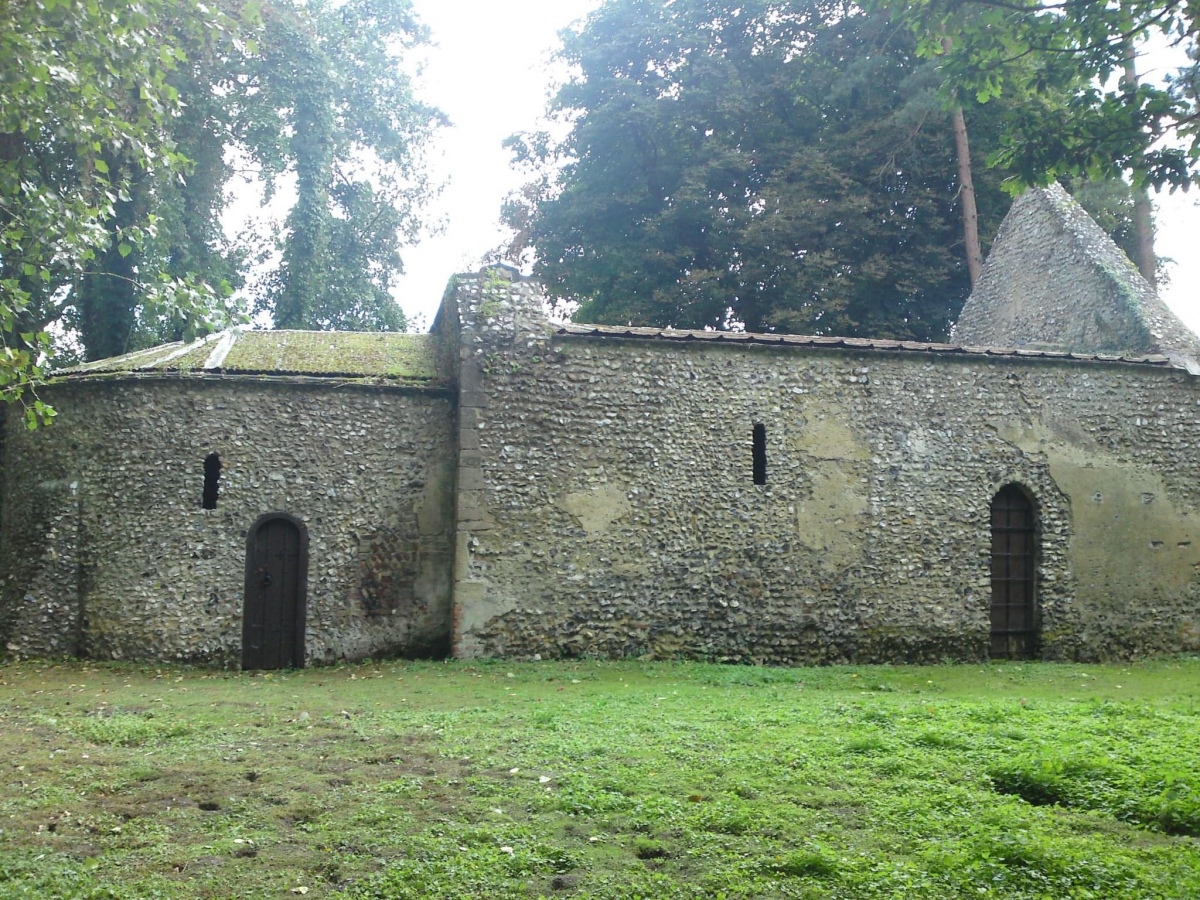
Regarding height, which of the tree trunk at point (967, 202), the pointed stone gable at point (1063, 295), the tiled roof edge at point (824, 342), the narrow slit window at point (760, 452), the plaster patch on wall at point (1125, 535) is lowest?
the plaster patch on wall at point (1125, 535)

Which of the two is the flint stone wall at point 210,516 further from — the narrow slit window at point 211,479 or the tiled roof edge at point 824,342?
the tiled roof edge at point 824,342

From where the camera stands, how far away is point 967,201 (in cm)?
2492

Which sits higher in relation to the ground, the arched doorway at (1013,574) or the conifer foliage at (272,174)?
the conifer foliage at (272,174)

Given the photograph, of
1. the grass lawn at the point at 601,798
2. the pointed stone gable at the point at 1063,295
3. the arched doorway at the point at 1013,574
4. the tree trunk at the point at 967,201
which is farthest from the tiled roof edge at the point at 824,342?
the tree trunk at the point at 967,201

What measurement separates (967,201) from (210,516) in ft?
65.1

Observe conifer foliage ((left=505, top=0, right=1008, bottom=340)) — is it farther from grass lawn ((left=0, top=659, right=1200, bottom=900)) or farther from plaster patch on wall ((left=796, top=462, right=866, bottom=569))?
grass lawn ((left=0, top=659, right=1200, bottom=900))

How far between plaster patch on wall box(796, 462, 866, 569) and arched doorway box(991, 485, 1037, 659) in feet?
7.98

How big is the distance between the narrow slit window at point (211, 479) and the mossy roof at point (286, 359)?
4.02 ft

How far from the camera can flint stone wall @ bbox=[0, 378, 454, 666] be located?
13.7 meters

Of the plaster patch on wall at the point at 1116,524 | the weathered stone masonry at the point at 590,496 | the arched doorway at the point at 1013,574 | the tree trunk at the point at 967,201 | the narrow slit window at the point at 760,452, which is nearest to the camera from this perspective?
the weathered stone masonry at the point at 590,496

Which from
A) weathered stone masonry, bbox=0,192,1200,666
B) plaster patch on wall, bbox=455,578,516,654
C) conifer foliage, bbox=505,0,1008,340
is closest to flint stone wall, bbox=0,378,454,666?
weathered stone masonry, bbox=0,192,1200,666

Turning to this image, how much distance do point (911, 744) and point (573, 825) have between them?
3.23m

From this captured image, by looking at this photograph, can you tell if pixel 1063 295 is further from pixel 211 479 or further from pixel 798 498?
pixel 211 479

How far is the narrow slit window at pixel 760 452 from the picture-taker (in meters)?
14.9
